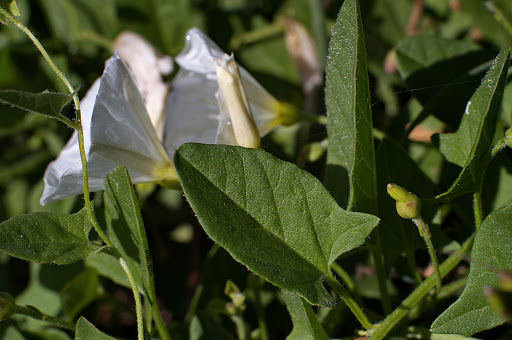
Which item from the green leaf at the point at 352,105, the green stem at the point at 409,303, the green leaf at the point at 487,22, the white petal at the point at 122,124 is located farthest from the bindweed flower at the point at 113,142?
the green leaf at the point at 487,22

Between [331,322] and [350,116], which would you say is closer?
[350,116]

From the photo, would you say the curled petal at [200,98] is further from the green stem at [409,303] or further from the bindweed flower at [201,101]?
the green stem at [409,303]

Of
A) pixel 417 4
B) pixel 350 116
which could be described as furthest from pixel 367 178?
pixel 417 4

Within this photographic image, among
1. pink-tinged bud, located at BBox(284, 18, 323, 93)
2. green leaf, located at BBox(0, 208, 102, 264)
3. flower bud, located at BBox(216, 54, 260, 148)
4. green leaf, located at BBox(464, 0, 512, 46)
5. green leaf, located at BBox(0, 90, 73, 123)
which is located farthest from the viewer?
pink-tinged bud, located at BBox(284, 18, 323, 93)

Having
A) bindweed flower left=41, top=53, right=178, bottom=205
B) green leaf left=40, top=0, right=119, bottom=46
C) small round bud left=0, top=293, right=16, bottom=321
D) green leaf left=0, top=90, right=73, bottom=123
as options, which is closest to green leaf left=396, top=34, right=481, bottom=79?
bindweed flower left=41, top=53, right=178, bottom=205

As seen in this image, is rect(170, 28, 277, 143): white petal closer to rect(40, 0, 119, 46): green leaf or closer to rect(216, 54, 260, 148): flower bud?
rect(216, 54, 260, 148): flower bud

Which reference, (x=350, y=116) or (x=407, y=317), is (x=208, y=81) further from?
(x=407, y=317)
